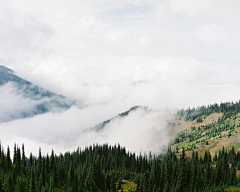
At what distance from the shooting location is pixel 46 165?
177m

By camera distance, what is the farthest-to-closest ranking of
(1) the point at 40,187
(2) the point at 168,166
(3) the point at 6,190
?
(2) the point at 168,166
(1) the point at 40,187
(3) the point at 6,190

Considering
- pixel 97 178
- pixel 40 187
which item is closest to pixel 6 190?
pixel 40 187

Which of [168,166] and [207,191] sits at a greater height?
[168,166]

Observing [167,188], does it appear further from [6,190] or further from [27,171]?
[27,171]

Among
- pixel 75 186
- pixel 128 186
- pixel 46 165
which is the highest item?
pixel 46 165

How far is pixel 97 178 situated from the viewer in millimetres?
169375

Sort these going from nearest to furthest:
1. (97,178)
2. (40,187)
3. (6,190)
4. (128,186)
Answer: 1. (6,190)
2. (40,187)
3. (97,178)
4. (128,186)

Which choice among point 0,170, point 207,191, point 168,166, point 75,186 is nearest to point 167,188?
point 168,166

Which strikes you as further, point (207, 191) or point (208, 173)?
point (208, 173)

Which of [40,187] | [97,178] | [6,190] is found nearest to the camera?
Result: [6,190]

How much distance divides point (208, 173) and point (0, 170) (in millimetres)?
179052

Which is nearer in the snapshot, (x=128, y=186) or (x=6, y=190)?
(x=6, y=190)

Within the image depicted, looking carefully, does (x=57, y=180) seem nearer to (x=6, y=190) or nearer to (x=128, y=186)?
(x=6, y=190)

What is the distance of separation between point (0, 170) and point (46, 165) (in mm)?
35531
